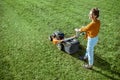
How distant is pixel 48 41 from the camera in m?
9.84

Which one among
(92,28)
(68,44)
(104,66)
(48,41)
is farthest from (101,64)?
(48,41)

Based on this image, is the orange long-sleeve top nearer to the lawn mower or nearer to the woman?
the woman

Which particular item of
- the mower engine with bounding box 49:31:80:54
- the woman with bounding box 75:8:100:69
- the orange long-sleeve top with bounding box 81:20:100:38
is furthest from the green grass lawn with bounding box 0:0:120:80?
the orange long-sleeve top with bounding box 81:20:100:38

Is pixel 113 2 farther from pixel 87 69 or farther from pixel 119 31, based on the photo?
pixel 87 69

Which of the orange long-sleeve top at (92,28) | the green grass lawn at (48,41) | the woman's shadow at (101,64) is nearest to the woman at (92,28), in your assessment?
the orange long-sleeve top at (92,28)

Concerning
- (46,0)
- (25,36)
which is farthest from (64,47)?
(46,0)

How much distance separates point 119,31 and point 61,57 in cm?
316

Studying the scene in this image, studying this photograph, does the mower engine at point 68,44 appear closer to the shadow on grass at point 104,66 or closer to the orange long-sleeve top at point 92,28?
the shadow on grass at point 104,66

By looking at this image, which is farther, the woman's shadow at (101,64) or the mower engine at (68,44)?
the mower engine at (68,44)

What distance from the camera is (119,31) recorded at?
10.6 meters

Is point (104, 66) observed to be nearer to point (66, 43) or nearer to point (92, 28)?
point (66, 43)

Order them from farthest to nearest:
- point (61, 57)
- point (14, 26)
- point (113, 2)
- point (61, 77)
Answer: point (113, 2) < point (14, 26) < point (61, 57) < point (61, 77)

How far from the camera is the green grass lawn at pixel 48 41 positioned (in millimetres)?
8336

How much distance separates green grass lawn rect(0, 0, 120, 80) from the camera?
834 cm
